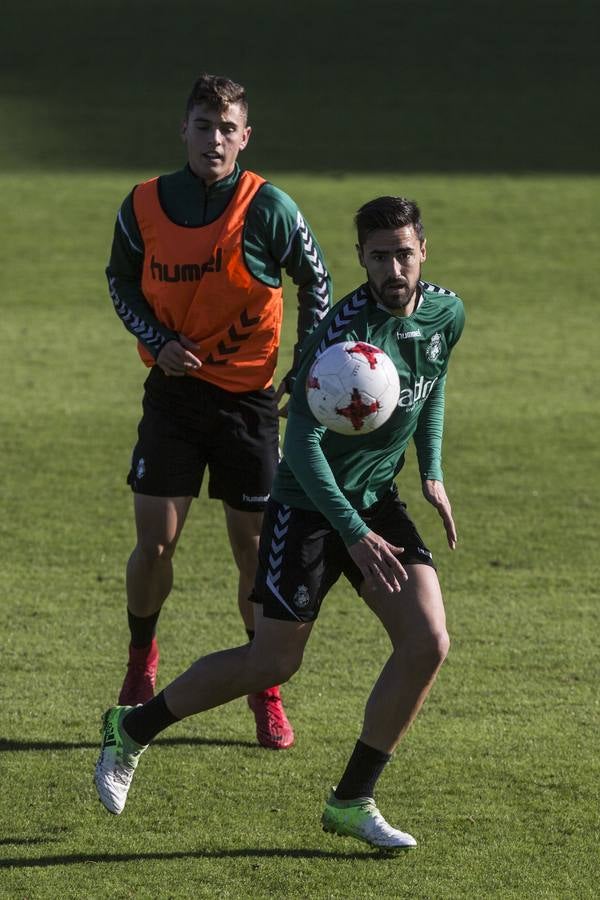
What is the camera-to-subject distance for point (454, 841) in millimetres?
5039

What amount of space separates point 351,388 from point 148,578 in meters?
1.80

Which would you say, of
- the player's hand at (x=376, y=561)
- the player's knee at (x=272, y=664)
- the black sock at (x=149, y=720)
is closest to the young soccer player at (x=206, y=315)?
the black sock at (x=149, y=720)

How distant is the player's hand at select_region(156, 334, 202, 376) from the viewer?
5.95 metres

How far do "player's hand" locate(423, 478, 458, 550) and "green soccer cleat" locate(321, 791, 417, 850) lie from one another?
0.90 m

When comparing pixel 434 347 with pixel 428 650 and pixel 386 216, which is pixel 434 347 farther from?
pixel 428 650

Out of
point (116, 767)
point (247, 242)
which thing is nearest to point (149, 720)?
point (116, 767)

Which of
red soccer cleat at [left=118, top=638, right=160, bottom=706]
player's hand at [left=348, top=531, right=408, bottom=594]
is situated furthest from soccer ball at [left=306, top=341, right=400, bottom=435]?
red soccer cleat at [left=118, top=638, right=160, bottom=706]

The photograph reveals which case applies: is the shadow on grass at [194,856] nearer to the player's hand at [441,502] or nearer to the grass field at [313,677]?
the grass field at [313,677]

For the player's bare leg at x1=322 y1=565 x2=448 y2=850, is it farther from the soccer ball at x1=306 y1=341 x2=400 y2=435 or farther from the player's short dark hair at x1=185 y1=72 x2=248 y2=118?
the player's short dark hair at x1=185 y1=72 x2=248 y2=118

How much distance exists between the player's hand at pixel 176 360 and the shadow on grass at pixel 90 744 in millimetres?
1390

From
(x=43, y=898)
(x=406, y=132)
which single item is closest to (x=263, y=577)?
(x=43, y=898)

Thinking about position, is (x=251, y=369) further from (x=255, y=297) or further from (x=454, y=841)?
(x=454, y=841)

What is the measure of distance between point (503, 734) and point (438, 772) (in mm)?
473

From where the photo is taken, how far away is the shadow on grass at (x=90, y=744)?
5852 millimetres
